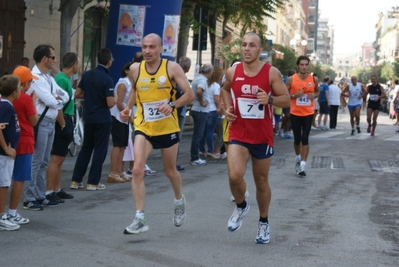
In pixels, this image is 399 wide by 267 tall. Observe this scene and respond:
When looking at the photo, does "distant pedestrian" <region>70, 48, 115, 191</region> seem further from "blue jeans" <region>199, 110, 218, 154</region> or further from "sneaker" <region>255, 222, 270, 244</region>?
"blue jeans" <region>199, 110, 218, 154</region>

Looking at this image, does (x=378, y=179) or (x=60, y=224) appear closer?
(x=60, y=224)

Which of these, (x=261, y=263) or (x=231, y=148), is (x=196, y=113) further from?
(x=261, y=263)

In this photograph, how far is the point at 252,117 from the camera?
7.63 m

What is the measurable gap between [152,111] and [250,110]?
1.03 metres

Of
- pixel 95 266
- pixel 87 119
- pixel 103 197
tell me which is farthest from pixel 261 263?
pixel 87 119

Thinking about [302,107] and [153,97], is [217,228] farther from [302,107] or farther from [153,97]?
[302,107]

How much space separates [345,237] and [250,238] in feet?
2.99

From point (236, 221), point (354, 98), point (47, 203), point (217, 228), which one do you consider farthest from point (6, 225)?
point (354, 98)

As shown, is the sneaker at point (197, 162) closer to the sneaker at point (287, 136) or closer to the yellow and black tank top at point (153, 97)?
the yellow and black tank top at point (153, 97)

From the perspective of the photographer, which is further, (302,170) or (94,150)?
(302,170)

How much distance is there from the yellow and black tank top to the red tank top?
2.46 ft

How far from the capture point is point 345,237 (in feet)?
26.2

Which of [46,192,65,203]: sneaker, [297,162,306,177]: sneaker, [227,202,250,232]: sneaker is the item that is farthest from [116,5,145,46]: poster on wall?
[227,202,250,232]: sneaker

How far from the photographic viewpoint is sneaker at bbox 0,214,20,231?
318 inches
